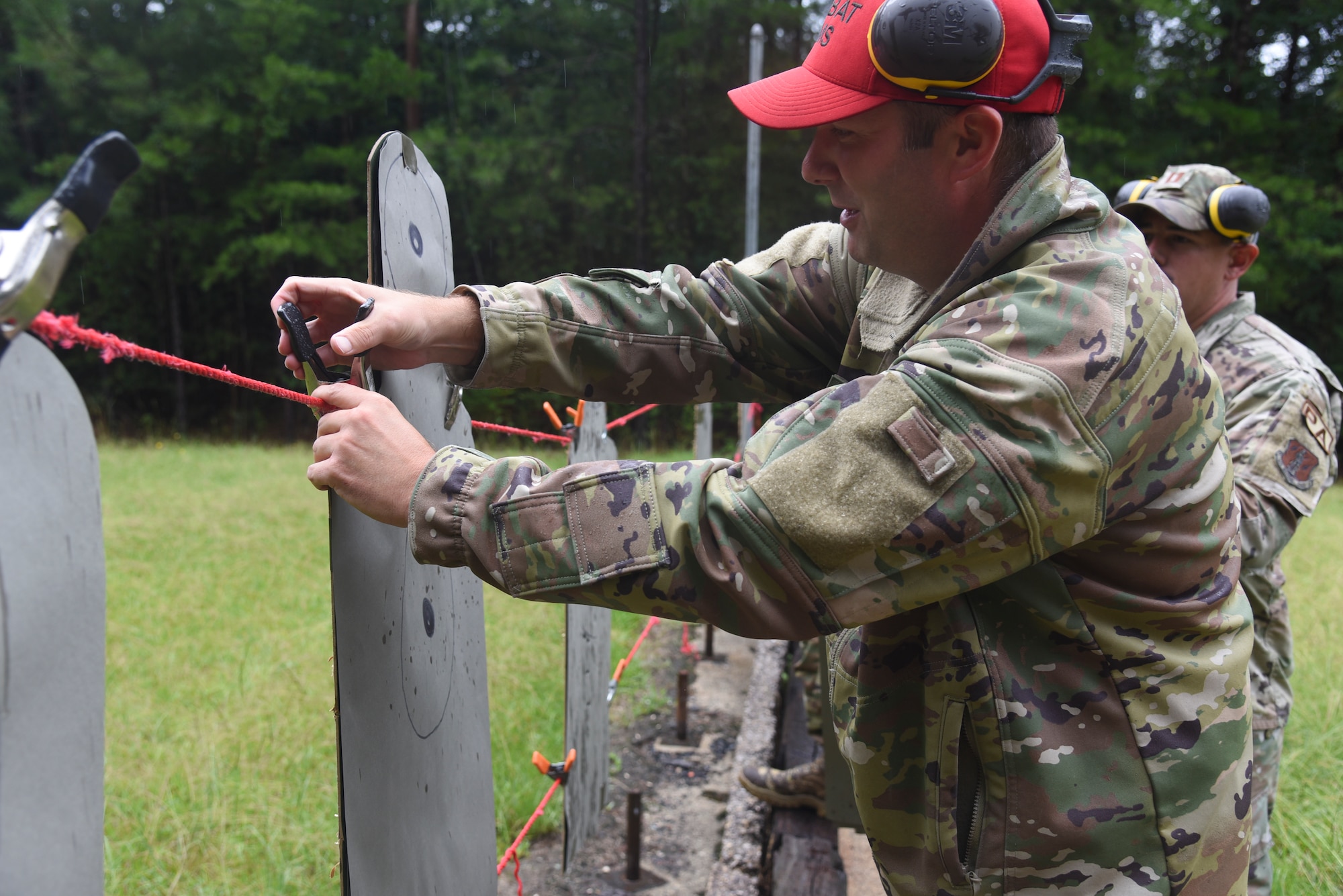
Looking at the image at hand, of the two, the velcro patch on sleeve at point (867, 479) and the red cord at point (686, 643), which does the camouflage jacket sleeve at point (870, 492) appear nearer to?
the velcro patch on sleeve at point (867, 479)

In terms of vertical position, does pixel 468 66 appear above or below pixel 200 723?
above

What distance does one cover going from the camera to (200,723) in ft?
12.2

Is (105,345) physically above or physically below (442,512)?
above

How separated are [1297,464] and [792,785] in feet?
6.60

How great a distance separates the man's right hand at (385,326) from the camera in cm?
141

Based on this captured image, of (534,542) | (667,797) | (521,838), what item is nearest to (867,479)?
(534,542)

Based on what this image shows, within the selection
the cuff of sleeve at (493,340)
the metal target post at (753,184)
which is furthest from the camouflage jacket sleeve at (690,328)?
the metal target post at (753,184)


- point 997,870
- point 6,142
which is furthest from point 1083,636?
point 6,142

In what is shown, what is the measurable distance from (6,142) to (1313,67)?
23.3m

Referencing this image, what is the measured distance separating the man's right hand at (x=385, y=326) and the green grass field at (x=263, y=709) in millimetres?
854

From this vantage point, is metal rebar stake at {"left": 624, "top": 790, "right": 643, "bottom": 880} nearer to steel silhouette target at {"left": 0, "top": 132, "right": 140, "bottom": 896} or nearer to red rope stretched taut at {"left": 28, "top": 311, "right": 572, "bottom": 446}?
red rope stretched taut at {"left": 28, "top": 311, "right": 572, "bottom": 446}

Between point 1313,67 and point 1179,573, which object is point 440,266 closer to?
point 1179,573

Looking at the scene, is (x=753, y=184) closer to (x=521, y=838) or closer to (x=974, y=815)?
(x=521, y=838)

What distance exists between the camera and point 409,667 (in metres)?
1.62
